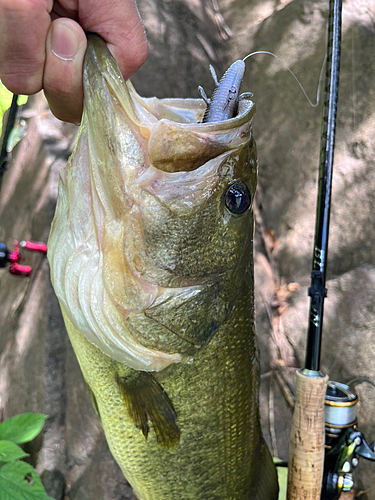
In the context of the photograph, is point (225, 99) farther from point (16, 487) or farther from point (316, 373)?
point (16, 487)

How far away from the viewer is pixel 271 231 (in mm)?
2584

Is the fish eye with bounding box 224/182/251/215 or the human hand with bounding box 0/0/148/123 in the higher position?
the human hand with bounding box 0/0/148/123

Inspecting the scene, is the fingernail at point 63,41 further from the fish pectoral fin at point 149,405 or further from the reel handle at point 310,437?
the reel handle at point 310,437

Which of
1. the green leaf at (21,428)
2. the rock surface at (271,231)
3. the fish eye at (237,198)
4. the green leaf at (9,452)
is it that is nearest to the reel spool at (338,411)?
the fish eye at (237,198)

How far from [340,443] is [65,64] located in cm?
122

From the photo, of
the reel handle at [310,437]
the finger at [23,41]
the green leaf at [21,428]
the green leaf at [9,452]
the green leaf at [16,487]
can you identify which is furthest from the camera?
the green leaf at [21,428]

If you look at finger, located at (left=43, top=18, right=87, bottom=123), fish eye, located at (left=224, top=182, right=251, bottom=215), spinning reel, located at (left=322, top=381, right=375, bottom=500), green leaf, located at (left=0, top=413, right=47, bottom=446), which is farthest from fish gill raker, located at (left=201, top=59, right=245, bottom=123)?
green leaf, located at (left=0, top=413, right=47, bottom=446)

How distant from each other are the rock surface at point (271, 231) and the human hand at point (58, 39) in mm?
1496

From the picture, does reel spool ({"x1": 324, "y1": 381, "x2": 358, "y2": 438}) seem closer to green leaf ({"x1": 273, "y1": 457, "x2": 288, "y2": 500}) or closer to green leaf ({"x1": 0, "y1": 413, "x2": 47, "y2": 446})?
green leaf ({"x1": 273, "y1": 457, "x2": 288, "y2": 500})

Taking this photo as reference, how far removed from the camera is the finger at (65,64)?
0.66 metres

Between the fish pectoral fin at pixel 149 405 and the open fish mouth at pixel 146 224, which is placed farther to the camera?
the fish pectoral fin at pixel 149 405

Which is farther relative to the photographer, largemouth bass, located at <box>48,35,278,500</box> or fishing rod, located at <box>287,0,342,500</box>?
fishing rod, located at <box>287,0,342,500</box>

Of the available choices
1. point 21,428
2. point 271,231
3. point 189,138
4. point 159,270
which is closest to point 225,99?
point 189,138

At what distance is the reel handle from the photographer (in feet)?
3.43
